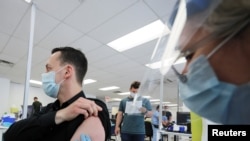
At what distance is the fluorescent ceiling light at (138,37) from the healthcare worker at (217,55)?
2184 millimetres

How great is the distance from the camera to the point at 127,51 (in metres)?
4.20

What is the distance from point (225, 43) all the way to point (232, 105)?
184 mm

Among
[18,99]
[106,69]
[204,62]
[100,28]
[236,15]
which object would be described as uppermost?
[100,28]

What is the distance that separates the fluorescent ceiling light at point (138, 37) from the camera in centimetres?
298

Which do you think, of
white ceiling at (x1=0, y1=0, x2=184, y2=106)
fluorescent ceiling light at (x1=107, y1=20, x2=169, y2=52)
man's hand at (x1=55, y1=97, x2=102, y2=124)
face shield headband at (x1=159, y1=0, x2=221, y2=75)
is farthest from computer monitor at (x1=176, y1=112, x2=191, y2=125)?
face shield headband at (x1=159, y1=0, x2=221, y2=75)

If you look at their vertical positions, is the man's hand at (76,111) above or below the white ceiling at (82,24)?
below

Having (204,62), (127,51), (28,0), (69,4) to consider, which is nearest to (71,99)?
(204,62)

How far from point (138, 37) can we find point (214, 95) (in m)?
2.90

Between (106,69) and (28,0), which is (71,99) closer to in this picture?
(28,0)

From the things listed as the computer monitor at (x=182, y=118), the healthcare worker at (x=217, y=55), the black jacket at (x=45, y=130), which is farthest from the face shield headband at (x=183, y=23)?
the computer monitor at (x=182, y=118)

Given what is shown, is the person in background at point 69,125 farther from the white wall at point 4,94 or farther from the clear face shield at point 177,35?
the white wall at point 4,94

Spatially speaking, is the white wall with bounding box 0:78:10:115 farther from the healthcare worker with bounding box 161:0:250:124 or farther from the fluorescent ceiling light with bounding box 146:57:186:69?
the healthcare worker with bounding box 161:0:250:124

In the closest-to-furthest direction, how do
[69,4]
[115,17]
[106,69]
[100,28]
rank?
1. [69,4]
2. [115,17]
3. [100,28]
4. [106,69]

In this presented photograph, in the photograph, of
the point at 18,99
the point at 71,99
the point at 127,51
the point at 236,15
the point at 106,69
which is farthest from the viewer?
the point at 18,99
